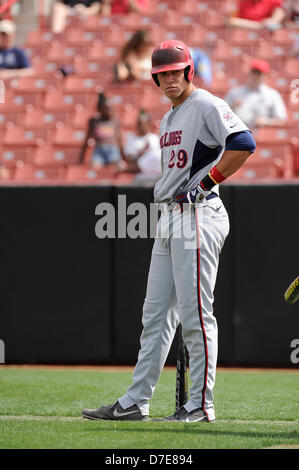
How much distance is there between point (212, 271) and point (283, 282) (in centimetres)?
315

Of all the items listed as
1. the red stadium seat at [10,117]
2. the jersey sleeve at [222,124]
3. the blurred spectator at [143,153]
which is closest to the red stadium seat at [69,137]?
the red stadium seat at [10,117]

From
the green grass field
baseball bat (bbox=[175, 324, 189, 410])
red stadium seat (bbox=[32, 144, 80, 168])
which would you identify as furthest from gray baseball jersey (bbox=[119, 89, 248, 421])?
red stadium seat (bbox=[32, 144, 80, 168])

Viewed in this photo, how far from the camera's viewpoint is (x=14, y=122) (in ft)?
38.1

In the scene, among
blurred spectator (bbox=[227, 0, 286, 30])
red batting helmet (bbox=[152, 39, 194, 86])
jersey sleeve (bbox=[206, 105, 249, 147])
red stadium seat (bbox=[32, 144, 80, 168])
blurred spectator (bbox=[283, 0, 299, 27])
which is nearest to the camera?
jersey sleeve (bbox=[206, 105, 249, 147])

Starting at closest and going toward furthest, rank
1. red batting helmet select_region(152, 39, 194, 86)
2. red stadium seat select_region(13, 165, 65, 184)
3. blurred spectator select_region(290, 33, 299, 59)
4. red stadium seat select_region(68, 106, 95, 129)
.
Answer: red batting helmet select_region(152, 39, 194, 86) < red stadium seat select_region(13, 165, 65, 184) < red stadium seat select_region(68, 106, 95, 129) < blurred spectator select_region(290, 33, 299, 59)

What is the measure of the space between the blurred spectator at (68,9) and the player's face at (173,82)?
9.60 m

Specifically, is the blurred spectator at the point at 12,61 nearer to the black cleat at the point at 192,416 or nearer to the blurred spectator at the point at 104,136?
the blurred spectator at the point at 104,136

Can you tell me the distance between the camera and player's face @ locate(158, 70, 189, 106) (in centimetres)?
396

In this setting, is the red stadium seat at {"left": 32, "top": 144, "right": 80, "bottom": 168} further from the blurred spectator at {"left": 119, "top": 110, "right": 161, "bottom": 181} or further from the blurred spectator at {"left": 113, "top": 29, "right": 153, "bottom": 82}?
the blurred spectator at {"left": 113, "top": 29, "right": 153, "bottom": 82}

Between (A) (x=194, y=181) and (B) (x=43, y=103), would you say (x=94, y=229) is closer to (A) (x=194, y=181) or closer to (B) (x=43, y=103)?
(A) (x=194, y=181)

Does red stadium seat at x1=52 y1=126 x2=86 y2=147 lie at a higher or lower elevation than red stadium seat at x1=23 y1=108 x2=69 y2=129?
lower

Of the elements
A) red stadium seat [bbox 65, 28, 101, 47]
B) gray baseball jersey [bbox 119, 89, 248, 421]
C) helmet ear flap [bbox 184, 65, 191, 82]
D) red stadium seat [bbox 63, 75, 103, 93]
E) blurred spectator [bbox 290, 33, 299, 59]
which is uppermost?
red stadium seat [bbox 65, 28, 101, 47]

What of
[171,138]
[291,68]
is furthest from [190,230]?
[291,68]

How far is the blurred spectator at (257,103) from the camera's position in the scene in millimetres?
9344
